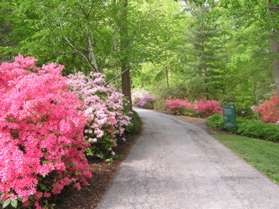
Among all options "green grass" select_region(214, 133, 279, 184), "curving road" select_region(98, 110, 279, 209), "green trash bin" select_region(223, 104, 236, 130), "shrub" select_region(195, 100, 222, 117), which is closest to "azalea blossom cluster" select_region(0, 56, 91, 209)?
"curving road" select_region(98, 110, 279, 209)

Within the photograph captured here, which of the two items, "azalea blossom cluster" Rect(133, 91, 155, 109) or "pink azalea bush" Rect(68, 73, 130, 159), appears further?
"azalea blossom cluster" Rect(133, 91, 155, 109)

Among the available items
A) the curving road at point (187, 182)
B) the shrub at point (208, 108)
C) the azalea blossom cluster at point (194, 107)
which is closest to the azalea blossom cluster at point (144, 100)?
the azalea blossom cluster at point (194, 107)

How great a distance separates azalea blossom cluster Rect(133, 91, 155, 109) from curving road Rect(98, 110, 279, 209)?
19.8 metres

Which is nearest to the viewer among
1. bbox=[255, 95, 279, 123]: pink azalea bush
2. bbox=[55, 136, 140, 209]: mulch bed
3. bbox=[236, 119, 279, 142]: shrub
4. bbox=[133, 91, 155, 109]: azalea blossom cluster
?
bbox=[55, 136, 140, 209]: mulch bed

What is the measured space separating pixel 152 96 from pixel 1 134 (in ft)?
87.7

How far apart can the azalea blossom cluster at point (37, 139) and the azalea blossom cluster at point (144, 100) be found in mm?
25087

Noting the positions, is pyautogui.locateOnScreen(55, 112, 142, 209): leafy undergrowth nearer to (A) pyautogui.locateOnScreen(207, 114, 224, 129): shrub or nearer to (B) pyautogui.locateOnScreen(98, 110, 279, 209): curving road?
(B) pyautogui.locateOnScreen(98, 110, 279, 209): curving road

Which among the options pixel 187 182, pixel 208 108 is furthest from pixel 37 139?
Answer: pixel 208 108

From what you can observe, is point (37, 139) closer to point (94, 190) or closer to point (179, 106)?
point (94, 190)

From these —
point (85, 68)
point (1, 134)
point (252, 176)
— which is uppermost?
point (85, 68)

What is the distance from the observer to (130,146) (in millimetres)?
11891

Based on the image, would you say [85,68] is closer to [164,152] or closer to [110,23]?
[110,23]

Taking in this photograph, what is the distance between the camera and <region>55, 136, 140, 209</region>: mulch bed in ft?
21.0

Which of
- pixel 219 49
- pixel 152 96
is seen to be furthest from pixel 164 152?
pixel 152 96
